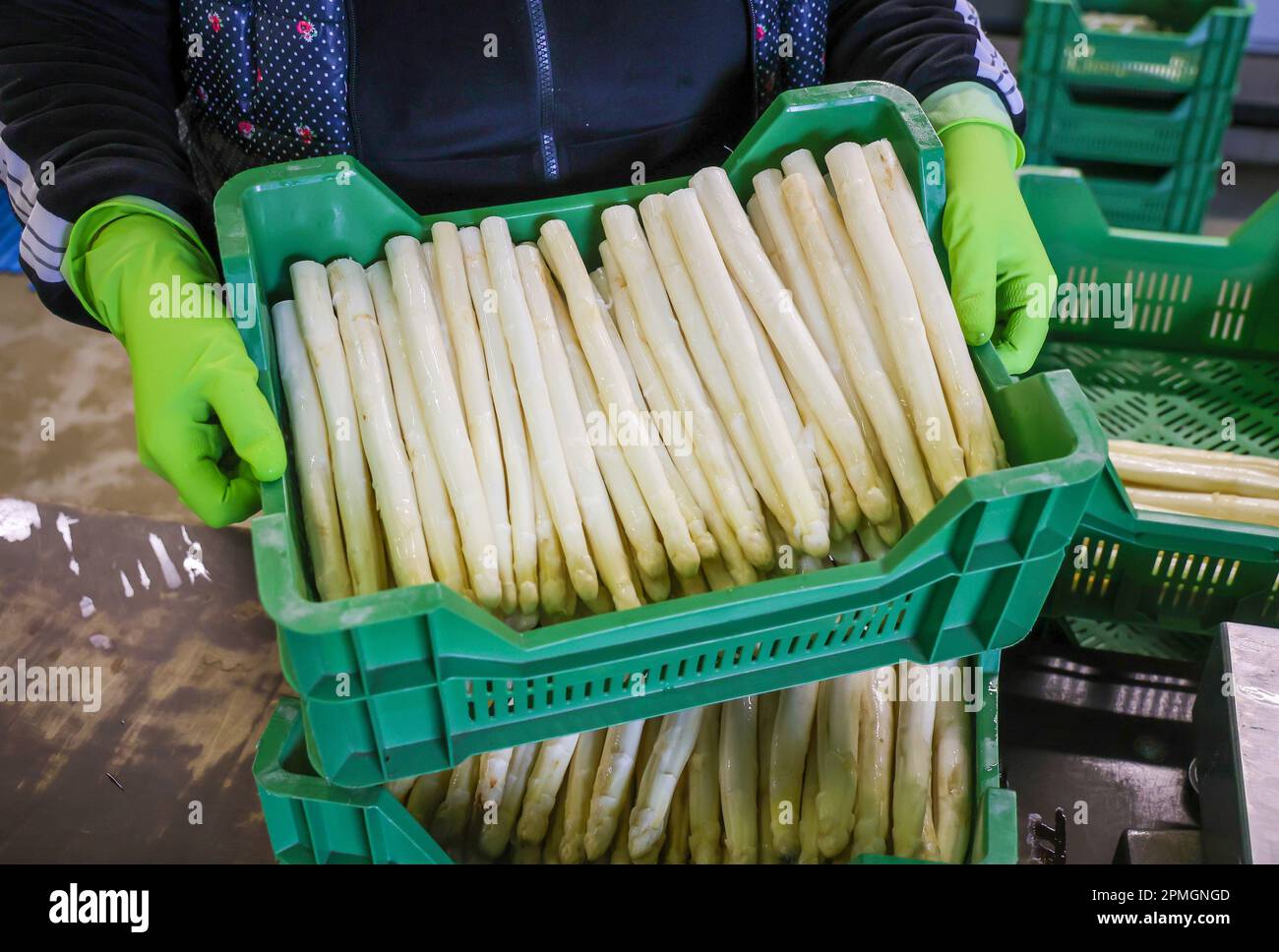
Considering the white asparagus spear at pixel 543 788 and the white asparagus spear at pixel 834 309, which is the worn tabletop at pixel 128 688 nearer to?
the white asparagus spear at pixel 543 788

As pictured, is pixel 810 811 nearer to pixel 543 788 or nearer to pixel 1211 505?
pixel 543 788

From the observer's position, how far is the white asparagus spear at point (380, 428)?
1.64m

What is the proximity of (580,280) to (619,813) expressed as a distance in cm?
93

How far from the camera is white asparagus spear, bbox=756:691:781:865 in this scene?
1.94 m

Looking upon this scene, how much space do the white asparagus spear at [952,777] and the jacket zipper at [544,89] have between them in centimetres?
129

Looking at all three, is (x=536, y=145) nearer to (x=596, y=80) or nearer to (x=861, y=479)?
(x=596, y=80)

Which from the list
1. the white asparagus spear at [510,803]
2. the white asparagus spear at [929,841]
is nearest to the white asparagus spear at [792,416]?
the white asparagus spear at [929,841]

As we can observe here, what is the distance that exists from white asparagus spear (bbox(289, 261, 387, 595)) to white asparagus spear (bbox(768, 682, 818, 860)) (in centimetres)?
79

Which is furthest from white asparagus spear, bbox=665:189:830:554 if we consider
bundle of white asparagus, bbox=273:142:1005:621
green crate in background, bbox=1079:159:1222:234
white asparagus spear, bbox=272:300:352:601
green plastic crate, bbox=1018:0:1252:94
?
green crate in background, bbox=1079:159:1222:234

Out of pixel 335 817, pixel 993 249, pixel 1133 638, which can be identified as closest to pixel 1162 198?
pixel 1133 638

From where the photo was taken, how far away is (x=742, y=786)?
1966 millimetres

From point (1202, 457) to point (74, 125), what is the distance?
8.41 ft

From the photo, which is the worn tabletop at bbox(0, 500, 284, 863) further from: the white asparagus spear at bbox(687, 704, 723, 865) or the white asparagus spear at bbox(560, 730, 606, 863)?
the white asparagus spear at bbox(687, 704, 723, 865)

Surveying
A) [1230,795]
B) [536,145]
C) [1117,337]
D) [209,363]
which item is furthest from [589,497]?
[1117,337]
